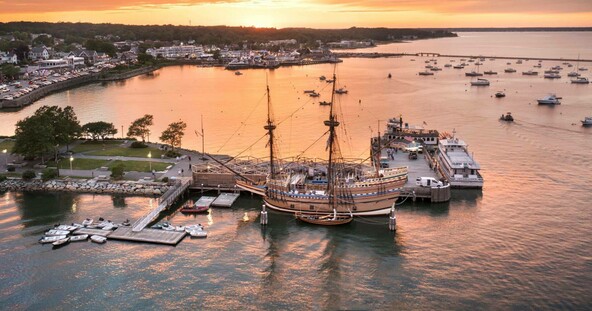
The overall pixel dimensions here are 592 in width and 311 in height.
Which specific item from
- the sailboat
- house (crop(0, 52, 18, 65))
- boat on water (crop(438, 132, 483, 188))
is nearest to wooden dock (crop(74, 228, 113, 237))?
the sailboat

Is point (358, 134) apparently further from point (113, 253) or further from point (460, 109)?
point (113, 253)

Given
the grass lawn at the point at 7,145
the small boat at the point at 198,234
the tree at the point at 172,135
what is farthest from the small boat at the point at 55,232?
the grass lawn at the point at 7,145

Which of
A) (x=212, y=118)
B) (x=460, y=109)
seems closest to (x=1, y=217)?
(x=212, y=118)

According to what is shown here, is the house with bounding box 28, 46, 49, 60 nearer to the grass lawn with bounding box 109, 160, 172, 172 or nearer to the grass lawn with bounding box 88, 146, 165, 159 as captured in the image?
the grass lawn with bounding box 88, 146, 165, 159

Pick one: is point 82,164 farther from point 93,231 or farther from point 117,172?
point 93,231

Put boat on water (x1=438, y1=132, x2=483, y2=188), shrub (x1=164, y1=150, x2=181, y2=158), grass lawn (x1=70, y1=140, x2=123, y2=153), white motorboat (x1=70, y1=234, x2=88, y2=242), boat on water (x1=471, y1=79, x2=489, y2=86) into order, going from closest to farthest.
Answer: white motorboat (x1=70, y1=234, x2=88, y2=242) → boat on water (x1=438, y1=132, x2=483, y2=188) → shrub (x1=164, y1=150, x2=181, y2=158) → grass lawn (x1=70, y1=140, x2=123, y2=153) → boat on water (x1=471, y1=79, x2=489, y2=86)

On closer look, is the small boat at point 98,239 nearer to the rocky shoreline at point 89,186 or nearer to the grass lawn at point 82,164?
the rocky shoreline at point 89,186
